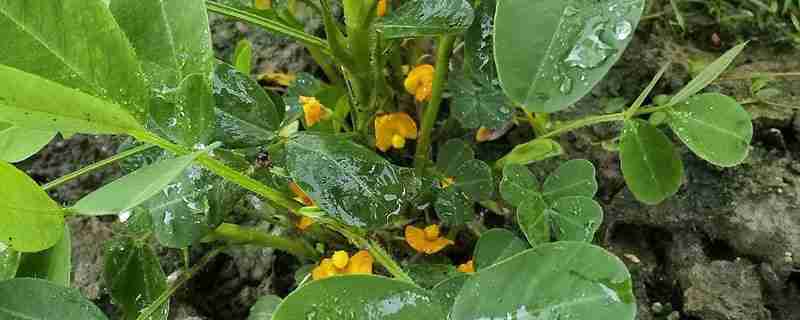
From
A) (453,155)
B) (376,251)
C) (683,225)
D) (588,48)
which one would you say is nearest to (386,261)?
(376,251)

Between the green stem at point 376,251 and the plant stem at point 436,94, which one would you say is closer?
the green stem at point 376,251

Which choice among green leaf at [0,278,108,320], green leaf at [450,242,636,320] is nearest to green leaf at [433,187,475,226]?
green leaf at [450,242,636,320]

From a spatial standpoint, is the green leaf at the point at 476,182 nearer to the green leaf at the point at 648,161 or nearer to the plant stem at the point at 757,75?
the green leaf at the point at 648,161

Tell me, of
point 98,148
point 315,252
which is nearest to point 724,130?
point 315,252

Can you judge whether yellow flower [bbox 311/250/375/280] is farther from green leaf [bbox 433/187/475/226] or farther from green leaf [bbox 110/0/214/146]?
green leaf [bbox 110/0/214/146]

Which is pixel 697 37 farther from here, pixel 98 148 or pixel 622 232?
pixel 98 148

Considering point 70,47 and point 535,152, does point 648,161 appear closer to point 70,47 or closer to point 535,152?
point 535,152

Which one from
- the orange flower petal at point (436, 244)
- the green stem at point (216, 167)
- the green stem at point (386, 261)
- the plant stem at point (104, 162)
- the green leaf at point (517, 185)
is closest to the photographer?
the green stem at point (216, 167)

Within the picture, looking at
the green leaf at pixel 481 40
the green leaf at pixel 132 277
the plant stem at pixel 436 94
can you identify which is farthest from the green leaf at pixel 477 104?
the green leaf at pixel 132 277
